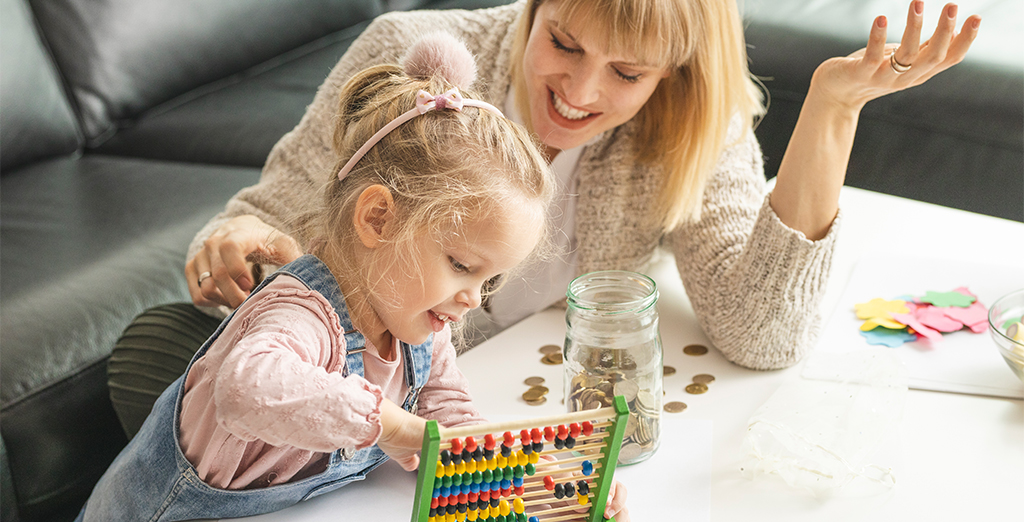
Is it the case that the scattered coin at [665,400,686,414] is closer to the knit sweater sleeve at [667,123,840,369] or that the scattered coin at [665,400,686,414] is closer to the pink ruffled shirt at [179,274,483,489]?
the knit sweater sleeve at [667,123,840,369]

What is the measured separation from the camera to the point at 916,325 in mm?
1135

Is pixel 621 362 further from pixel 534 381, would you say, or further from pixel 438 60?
pixel 438 60

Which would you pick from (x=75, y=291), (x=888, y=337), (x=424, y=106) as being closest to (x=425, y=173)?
(x=424, y=106)

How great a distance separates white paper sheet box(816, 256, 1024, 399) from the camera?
1.03 meters

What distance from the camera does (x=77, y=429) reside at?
1.42 m

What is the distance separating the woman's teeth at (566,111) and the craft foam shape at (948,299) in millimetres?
553

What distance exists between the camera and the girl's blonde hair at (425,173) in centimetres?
78

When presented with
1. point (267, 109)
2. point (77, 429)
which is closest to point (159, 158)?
point (267, 109)

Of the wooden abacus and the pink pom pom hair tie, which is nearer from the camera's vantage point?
the wooden abacus

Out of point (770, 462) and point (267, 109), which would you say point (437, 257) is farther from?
point (267, 109)

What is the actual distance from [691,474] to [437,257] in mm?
368

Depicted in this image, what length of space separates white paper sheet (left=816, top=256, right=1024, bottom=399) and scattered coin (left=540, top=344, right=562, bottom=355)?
1.14ft

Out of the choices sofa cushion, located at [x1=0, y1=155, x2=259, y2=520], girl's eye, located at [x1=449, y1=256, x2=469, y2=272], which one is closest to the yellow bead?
girl's eye, located at [x1=449, y1=256, x2=469, y2=272]

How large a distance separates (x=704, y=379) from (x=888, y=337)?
268 mm
